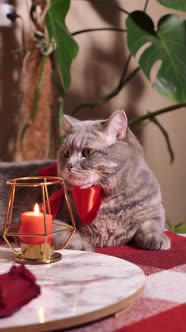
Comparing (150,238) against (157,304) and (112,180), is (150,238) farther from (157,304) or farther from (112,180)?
(157,304)

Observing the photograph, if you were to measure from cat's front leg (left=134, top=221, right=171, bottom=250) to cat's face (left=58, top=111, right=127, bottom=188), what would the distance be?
0.50 feet

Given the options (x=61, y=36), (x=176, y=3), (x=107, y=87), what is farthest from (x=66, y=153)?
(x=107, y=87)

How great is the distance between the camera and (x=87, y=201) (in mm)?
1099

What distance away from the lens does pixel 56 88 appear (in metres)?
1.84

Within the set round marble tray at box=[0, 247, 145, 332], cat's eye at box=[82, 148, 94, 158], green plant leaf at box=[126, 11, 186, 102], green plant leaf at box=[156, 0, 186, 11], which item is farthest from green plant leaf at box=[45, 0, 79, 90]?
round marble tray at box=[0, 247, 145, 332]

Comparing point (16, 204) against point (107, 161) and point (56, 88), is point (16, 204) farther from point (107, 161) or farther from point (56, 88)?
point (56, 88)

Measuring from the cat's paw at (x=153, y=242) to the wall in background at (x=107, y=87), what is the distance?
907 mm

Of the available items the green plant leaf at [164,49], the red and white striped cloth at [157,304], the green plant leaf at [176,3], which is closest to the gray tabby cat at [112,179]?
the red and white striped cloth at [157,304]

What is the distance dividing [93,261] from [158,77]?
1.00 metres

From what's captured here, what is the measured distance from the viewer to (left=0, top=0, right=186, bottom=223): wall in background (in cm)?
193

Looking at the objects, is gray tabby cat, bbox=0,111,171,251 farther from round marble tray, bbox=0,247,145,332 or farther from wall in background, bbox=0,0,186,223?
wall in background, bbox=0,0,186,223

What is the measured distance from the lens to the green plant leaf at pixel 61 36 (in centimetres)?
171

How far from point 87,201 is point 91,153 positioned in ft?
0.38

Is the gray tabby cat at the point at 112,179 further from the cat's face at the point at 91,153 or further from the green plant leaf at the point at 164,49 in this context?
the green plant leaf at the point at 164,49
